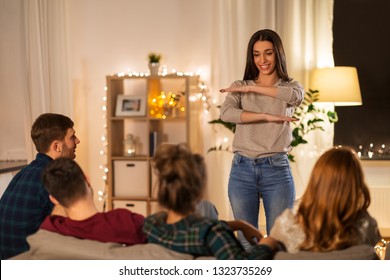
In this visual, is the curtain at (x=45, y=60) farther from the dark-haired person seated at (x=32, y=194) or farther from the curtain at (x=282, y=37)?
the dark-haired person seated at (x=32, y=194)

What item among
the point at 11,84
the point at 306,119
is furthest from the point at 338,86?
the point at 11,84

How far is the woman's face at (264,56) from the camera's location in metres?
2.10

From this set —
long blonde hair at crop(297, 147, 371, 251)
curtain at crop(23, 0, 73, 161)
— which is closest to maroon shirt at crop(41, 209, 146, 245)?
long blonde hair at crop(297, 147, 371, 251)

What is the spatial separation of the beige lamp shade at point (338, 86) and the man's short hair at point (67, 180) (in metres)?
2.49

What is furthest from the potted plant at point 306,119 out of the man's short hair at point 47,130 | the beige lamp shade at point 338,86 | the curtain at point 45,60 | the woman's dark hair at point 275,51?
the man's short hair at point 47,130

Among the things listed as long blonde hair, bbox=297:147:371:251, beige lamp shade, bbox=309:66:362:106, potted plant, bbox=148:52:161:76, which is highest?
potted plant, bbox=148:52:161:76

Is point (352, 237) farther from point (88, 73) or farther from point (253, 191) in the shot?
point (88, 73)

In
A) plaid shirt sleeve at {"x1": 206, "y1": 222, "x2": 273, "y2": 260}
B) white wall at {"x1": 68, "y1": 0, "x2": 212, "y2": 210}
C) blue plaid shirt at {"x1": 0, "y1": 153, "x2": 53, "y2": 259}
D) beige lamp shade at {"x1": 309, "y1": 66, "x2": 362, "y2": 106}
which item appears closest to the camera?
plaid shirt sleeve at {"x1": 206, "y1": 222, "x2": 273, "y2": 260}

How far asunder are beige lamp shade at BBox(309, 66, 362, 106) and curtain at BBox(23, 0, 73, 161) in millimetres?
1407

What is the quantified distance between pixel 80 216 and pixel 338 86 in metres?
2.53

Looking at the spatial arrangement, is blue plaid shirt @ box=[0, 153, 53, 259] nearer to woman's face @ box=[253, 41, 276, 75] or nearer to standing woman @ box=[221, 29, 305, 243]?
standing woman @ box=[221, 29, 305, 243]

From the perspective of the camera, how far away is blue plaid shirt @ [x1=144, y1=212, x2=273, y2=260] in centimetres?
151

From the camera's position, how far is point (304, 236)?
1568 millimetres

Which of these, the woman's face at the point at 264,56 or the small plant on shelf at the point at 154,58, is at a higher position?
the small plant on shelf at the point at 154,58
